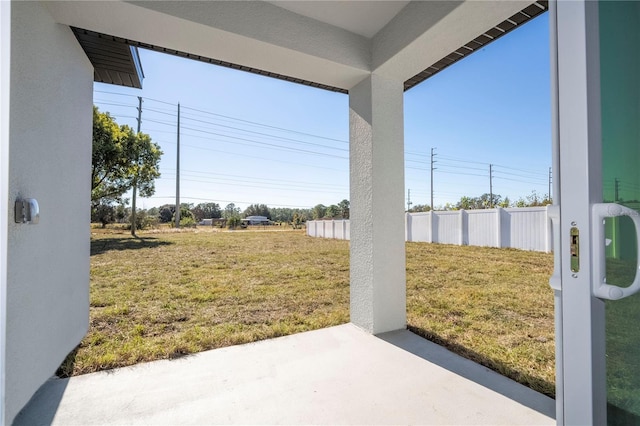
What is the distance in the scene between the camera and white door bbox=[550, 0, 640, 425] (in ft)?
2.02

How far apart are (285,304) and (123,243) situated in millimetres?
6372

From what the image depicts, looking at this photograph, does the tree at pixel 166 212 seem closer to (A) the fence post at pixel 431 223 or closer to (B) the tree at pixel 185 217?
(B) the tree at pixel 185 217

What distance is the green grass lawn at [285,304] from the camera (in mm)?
2041

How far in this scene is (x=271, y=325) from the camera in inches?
103

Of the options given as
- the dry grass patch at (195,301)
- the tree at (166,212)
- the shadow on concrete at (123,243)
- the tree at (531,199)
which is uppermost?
the tree at (531,199)

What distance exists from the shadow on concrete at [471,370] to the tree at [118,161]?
6.08m

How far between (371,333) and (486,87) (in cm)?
646

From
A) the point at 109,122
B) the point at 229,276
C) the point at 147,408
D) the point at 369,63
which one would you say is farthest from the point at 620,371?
the point at 109,122

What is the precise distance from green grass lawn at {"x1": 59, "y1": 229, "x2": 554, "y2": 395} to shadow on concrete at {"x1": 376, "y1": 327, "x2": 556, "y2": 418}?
9cm

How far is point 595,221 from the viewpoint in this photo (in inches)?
23.9

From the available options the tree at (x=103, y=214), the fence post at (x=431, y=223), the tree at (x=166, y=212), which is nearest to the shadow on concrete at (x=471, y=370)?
the fence post at (x=431, y=223)

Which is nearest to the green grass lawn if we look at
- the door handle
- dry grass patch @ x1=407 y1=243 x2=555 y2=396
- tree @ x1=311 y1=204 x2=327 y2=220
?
dry grass patch @ x1=407 y1=243 x2=555 y2=396

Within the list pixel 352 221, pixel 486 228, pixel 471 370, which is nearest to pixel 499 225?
pixel 486 228

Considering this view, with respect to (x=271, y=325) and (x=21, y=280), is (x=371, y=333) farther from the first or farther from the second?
(x=21, y=280)
